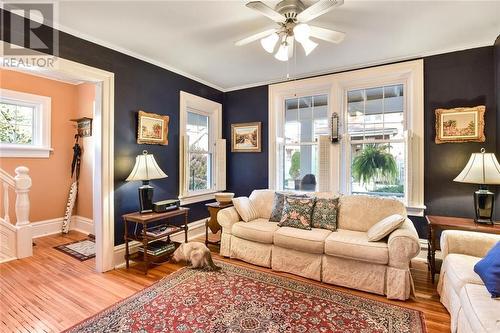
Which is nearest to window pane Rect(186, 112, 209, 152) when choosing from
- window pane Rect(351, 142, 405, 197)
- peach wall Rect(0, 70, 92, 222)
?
peach wall Rect(0, 70, 92, 222)

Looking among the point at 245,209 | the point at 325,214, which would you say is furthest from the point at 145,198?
the point at 325,214

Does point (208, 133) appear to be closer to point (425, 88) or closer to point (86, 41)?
point (86, 41)

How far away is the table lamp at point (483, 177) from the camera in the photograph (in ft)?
8.00

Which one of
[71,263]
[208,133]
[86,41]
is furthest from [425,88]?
[71,263]

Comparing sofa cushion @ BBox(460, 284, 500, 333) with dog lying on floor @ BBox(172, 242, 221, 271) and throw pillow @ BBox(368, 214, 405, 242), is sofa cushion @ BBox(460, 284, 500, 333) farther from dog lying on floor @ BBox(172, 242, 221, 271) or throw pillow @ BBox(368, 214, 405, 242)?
dog lying on floor @ BBox(172, 242, 221, 271)

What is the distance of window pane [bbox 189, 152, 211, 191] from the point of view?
4.22 m

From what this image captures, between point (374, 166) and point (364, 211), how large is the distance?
36.5 inches

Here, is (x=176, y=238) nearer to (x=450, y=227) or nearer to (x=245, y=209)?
(x=245, y=209)

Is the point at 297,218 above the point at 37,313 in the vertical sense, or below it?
above

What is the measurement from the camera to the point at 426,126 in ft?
10.5

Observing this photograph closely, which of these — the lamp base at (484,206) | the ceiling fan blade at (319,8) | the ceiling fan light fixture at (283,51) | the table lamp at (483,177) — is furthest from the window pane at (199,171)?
the lamp base at (484,206)

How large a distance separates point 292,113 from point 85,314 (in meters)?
3.67

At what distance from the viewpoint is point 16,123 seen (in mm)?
3973

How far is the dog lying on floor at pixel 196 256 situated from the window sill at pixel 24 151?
9.92ft
